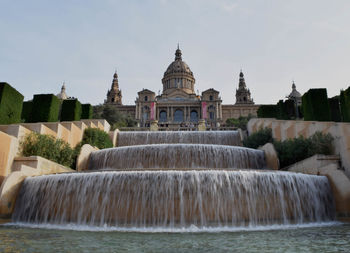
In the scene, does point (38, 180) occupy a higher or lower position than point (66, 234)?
higher

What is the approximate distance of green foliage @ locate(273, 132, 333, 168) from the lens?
11.9 metres

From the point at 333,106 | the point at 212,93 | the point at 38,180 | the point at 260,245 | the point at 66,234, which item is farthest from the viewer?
the point at 212,93

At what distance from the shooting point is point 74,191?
8727 millimetres

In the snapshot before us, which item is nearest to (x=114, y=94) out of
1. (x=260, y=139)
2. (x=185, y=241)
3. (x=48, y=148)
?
(x=260, y=139)

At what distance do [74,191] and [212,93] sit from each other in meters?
77.0

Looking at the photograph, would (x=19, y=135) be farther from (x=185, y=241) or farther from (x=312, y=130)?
(x=312, y=130)

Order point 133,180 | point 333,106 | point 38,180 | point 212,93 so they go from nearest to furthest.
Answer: point 133,180 → point 38,180 → point 333,106 → point 212,93

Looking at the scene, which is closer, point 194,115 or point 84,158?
point 84,158

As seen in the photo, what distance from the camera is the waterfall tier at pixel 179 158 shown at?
1449cm

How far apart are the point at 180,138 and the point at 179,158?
6386 mm

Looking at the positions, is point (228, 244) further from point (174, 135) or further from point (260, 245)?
point (174, 135)

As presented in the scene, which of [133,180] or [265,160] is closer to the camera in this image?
[133,180]

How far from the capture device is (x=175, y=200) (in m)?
8.09

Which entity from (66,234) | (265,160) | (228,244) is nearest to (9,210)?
(66,234)
